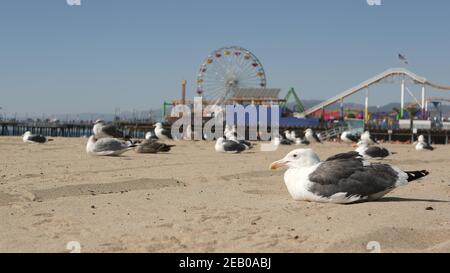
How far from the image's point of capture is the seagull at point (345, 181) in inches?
237

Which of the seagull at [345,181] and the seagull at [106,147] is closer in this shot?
the seagull at [345,181]

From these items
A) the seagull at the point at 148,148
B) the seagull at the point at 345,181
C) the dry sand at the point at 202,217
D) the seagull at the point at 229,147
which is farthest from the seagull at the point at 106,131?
the seagull at the point at 345,181

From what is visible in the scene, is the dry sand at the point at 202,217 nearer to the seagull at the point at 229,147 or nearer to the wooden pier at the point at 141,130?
the seagull at the point at 229,147

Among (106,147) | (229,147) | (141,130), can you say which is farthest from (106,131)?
(141,130)

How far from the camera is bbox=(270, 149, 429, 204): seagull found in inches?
237

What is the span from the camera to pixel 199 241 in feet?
14.4

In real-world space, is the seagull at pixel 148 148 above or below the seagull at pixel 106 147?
below

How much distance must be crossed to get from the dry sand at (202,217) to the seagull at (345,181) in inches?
5.2

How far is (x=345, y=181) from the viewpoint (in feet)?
19.8

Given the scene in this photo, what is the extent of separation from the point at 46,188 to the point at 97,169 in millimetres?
3192

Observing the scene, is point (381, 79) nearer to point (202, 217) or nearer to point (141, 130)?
point (141, 130)

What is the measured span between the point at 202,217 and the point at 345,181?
1727mm
